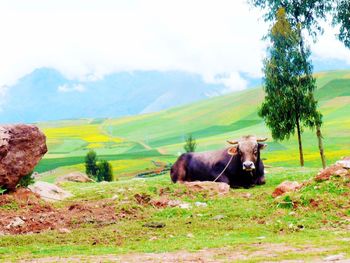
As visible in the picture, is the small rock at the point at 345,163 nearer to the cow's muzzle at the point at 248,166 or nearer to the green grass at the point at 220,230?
the green grass at the point at 220,230

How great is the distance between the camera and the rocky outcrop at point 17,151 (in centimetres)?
2286

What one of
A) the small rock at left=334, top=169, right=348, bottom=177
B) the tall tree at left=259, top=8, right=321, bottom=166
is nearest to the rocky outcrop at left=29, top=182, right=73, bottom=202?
the small rock at left=334, top=169, right=348, bottom=177

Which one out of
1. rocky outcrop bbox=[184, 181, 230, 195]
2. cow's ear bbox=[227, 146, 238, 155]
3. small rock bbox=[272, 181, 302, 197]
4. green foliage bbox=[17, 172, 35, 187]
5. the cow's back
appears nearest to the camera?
small rock bbox=[272, 181, 302, 197]

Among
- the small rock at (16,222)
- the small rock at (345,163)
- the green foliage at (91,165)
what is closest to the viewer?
the small rock at (16,222)

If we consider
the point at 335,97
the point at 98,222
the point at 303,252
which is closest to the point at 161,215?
the point at 98,222

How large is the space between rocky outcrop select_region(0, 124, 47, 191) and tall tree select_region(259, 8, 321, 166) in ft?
78.3

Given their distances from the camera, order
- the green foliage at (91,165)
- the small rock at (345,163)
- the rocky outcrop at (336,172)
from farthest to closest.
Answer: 1. the green foliage at (91,165)
2. the small rock at (345,163)
3. the rocky outcrop at (336,172)

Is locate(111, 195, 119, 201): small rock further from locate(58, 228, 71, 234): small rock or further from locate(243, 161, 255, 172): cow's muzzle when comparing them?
locate(243, 161, 255, 172): cow's muzzle

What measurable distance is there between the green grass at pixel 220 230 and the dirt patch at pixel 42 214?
0.58 meters

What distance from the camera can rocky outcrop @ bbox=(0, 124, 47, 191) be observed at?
22.9m

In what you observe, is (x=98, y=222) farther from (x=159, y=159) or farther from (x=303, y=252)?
(x=159, y=159)

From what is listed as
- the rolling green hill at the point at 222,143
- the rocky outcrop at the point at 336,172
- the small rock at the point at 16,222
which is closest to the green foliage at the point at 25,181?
the small rock at the point at 16,222

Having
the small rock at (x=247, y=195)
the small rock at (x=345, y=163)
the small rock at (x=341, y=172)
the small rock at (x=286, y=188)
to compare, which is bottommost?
the small rock at (x=247, y=195)

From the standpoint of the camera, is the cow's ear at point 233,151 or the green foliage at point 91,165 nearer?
the cow's ear at point 233,151
